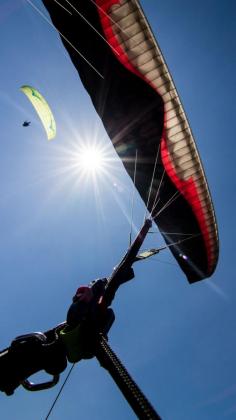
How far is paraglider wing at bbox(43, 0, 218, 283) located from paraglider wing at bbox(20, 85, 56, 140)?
2510mm

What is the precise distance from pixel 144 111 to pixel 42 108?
12.4ft

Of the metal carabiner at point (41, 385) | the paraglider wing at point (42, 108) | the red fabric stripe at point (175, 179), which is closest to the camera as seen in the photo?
the metal carabiner at point (41, 385)

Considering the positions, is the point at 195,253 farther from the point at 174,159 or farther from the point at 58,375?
the point at 58,375

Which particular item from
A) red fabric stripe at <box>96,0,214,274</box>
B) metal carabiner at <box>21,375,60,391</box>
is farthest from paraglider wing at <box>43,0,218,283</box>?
metal carabiner at <box>21,375,60,391</box>

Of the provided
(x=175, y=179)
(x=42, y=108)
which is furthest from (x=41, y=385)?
(x=42, y=108)

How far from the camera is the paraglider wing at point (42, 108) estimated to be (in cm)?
1027

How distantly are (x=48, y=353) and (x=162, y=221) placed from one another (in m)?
6.54

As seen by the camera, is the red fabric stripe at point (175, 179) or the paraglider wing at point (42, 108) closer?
the red fabric stripe at point (175, 179)

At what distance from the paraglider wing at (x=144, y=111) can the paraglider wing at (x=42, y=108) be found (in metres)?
2.51

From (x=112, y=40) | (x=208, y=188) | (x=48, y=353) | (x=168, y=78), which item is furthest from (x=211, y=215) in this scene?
(x=48, y=353)

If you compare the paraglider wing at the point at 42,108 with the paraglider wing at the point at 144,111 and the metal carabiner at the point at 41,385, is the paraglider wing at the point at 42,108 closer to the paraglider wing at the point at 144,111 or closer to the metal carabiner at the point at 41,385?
the paraglider wing at the point at 144,111

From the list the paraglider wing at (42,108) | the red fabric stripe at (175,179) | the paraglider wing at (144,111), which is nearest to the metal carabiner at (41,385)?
the paraglider wing at (144,111)

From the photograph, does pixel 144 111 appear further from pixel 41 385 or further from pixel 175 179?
pixel 41 385

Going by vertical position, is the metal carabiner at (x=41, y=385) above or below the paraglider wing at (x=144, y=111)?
below
